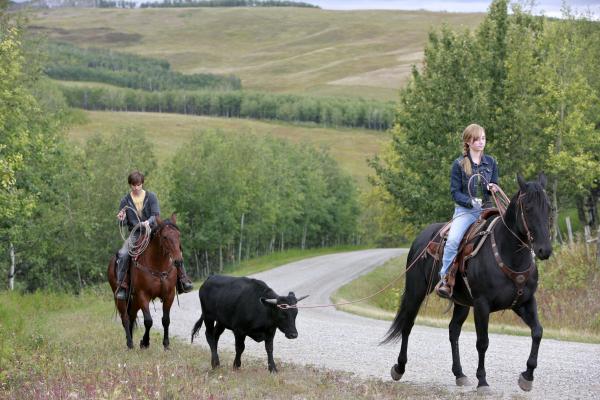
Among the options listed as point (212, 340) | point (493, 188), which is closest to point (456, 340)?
point (493, 188)

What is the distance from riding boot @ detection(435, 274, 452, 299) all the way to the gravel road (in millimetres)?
1330

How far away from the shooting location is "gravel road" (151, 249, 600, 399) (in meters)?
11.3

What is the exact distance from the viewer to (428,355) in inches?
586

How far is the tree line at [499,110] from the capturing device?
3444 cm

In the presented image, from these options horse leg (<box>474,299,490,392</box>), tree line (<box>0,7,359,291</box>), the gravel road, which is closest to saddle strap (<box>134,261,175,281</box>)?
the gravel road

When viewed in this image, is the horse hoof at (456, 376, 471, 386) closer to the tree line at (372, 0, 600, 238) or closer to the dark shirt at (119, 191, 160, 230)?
the dark shirt at (119, 191, 160, 230)

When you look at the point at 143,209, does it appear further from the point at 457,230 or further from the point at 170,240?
the point at 457,230

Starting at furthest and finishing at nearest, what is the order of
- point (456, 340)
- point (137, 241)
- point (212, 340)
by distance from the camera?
point (137, 241), point (212, 340), point (456, 340)

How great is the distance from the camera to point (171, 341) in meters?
17.1

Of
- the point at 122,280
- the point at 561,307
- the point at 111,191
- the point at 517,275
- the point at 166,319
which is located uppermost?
the point at 517,275

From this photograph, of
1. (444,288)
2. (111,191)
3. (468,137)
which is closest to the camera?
(468,137)

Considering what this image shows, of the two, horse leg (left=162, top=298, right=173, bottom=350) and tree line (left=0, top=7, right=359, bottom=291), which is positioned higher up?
horse leg (left=162, top=298, right=173, bottom=350)

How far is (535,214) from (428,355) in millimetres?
5435

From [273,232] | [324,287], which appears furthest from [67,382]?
[273,232]
